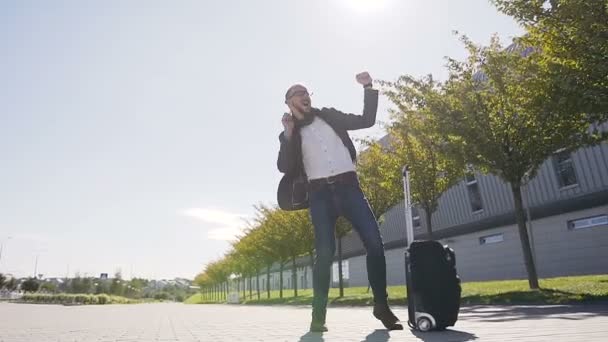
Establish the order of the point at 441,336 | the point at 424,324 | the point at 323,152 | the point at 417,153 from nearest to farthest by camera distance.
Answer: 1. the point at 441,336
2. the point at 424,324
3. the point at 323,152
4. the point at 417,153

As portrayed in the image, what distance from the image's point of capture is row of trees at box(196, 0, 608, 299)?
8062 millimetres

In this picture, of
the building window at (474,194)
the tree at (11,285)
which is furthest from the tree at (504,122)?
the tree at (11,285)

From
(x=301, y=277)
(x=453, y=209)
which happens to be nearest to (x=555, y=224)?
(x=453, y=209)

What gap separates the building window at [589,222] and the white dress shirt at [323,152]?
85.3 feet

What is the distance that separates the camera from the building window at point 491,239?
30188 millimetres

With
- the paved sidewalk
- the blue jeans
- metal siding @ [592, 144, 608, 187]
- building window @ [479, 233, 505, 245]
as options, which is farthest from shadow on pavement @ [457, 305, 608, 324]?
building window @ [479, 233, 505, 245]

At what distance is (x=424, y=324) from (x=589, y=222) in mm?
26412

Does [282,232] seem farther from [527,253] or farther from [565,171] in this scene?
[565,171]

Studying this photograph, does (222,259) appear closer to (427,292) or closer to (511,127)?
(511,127)

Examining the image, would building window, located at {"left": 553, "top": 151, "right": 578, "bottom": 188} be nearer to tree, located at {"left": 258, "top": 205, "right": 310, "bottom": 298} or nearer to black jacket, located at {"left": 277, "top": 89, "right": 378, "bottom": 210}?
tree, located at {"left": 258, "top": 205, "right": 310, "bottom": 298}

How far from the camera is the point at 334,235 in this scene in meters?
3.29

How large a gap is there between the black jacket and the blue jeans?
0.19 m

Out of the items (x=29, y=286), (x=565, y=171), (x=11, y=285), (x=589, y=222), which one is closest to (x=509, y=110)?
(x=565, y=171)

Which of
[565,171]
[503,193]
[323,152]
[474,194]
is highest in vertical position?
[474,194]
